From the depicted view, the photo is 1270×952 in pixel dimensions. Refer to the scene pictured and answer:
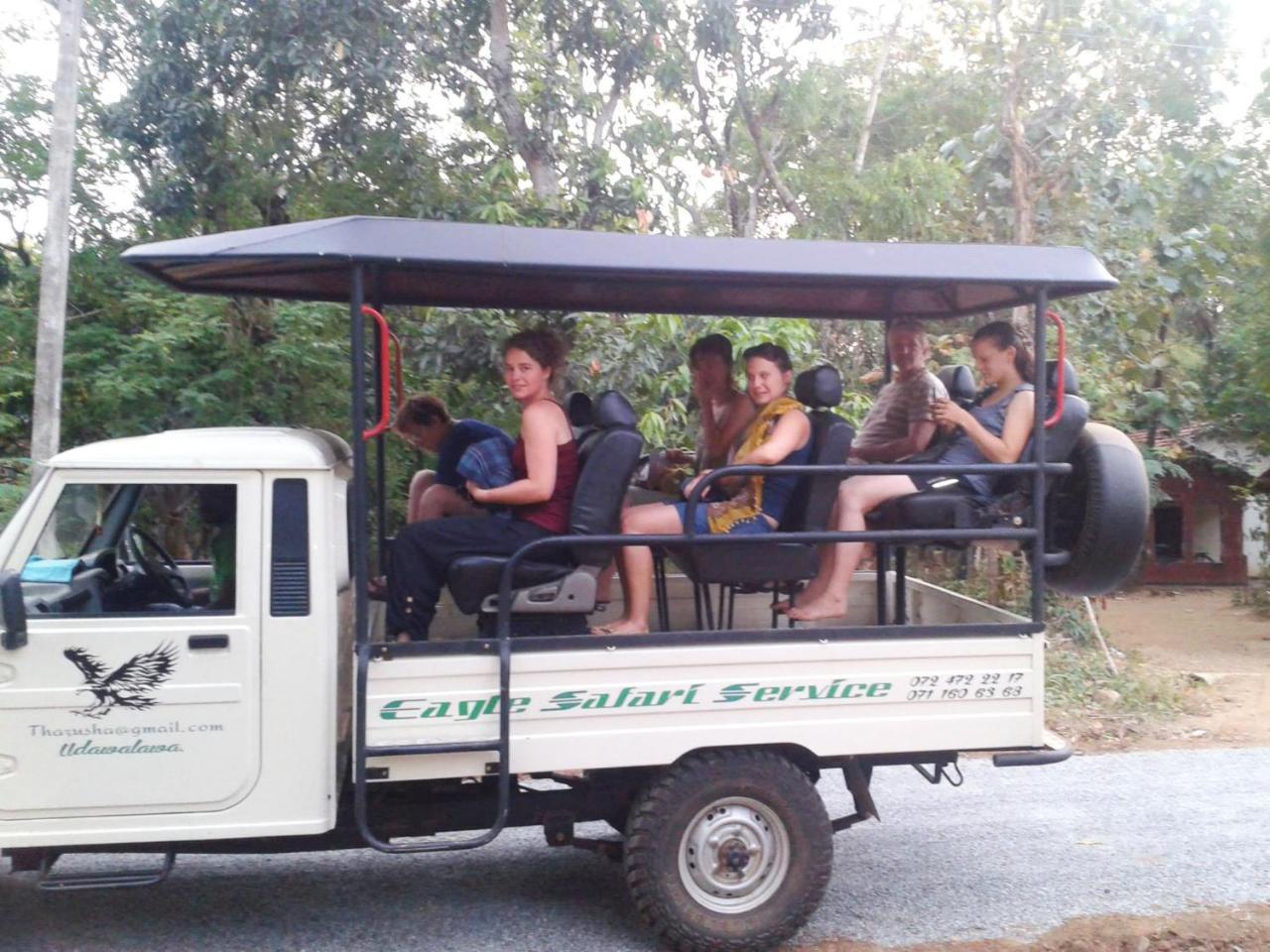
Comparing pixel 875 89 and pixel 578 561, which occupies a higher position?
pixel 875 89

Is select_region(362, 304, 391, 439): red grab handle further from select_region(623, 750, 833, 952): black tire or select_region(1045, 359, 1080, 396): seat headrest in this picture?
select_region(1045, 359, 1080, 396): seat headrest

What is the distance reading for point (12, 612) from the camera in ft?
11.5

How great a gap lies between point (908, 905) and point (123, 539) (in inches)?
127

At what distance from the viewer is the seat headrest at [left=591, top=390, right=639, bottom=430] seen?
4.39 metres

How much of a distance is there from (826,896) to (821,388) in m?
2.02

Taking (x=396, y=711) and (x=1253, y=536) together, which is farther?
(x=1253, y=536)

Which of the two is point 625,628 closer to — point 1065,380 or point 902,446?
point 902,446

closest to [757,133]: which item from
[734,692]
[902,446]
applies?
[902,446]

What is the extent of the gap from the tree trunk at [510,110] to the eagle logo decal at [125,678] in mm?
6087

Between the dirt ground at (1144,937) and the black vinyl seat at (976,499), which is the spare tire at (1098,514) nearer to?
the black vinyl seat at (976,499)

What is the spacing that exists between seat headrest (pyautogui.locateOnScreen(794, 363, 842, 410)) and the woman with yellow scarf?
0.06m

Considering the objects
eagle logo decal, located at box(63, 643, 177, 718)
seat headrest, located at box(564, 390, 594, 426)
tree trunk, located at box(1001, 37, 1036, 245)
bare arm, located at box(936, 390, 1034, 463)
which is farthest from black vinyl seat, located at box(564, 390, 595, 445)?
tree trunk, located at box(1001, 37, 1036, 245)

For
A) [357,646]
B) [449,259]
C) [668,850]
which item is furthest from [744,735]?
[449,259]

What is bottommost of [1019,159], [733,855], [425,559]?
[733,855]
